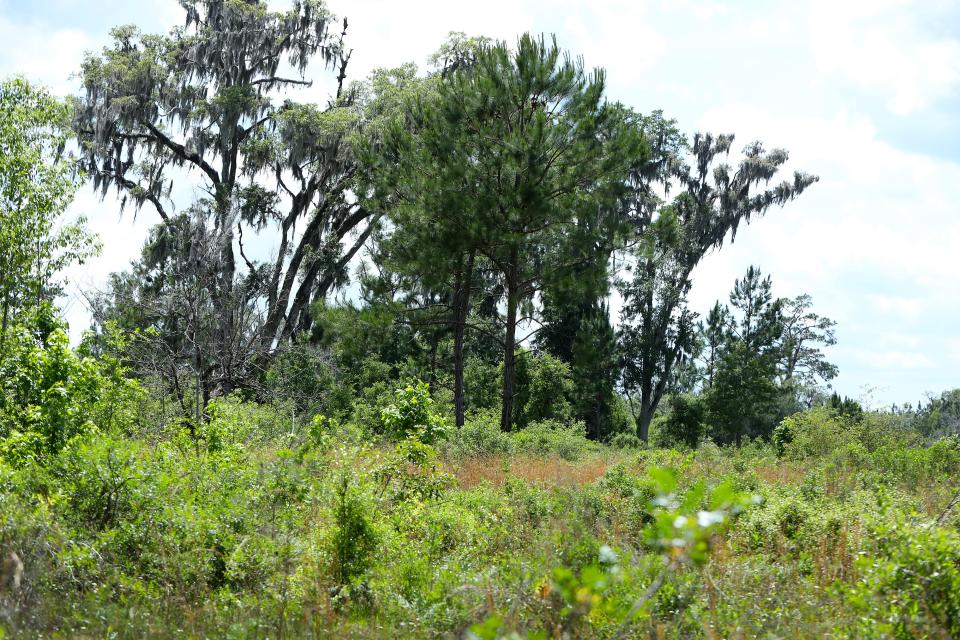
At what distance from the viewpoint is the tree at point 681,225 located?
3391 cm

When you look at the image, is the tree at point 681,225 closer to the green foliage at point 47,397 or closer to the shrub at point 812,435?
the shrub at point 812,435

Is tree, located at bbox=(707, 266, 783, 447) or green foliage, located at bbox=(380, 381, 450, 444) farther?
tree, located at bbox=(707, 266, 783, 447)

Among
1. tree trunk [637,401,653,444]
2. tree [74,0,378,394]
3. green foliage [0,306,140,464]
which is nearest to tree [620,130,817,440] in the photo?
tree trunk [637,401,653,444]

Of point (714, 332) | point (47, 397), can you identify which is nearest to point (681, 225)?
point (714, 332)

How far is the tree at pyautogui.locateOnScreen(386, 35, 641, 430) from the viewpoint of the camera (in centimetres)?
1858

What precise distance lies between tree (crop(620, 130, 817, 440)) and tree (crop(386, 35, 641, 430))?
1444cm

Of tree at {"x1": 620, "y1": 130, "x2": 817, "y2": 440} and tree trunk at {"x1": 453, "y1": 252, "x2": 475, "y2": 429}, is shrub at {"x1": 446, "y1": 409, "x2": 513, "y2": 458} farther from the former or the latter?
tree at {"x1": 620, "y1": 130, "x2": 817, "y2": 440}

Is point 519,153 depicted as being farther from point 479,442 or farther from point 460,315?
point 479,442

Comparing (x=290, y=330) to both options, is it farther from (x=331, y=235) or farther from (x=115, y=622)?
(x=115, y=622)

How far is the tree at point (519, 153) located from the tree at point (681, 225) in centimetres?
1444

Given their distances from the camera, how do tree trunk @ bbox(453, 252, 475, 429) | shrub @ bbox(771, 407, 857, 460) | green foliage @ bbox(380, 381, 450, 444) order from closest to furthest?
green foliage @ bbox(380, 381, 450, 444) < shrub @ bbox(771, 407, 857, 460) < tree trunk @ bbox(453, 252, 475, 429)

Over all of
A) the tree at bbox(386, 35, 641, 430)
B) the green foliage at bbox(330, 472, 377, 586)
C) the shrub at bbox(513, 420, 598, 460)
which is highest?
the tree at bbox(386, 35, 641, 430)

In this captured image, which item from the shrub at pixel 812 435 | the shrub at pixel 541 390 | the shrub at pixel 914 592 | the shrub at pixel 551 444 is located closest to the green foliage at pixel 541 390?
the shrub at pixel 541 390

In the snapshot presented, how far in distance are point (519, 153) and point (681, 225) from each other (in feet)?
53.8
